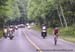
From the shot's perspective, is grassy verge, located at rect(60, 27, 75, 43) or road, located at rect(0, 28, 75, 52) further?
grassy verge, located at rect(60, 27, 75, 43)

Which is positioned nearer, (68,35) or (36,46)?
(36,46)

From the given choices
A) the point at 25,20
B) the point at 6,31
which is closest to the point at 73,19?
the point at 6,31

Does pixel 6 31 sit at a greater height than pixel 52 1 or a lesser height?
lesser

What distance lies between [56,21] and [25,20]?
359ft

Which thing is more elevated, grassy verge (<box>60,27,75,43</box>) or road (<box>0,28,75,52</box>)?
road (<box>0,28,75,52</box>)

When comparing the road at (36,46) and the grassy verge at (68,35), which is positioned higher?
the road at (36,46)

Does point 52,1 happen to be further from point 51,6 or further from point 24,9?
point 24,9

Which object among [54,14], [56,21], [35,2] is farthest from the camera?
[35,2]

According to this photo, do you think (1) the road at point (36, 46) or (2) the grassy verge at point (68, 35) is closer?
(1) the road at point (36, 46)

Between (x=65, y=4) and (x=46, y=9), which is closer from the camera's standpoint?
(x=65, y=4)

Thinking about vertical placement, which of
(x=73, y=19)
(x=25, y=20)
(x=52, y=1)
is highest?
(x=52, y=1)

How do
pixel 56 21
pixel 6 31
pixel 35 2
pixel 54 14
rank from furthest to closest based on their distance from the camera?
pixel 35 2, pixel 56 21, pixel 54 14, pixel 6 31

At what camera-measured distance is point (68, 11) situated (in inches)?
2445

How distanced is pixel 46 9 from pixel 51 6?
383 centimetres
